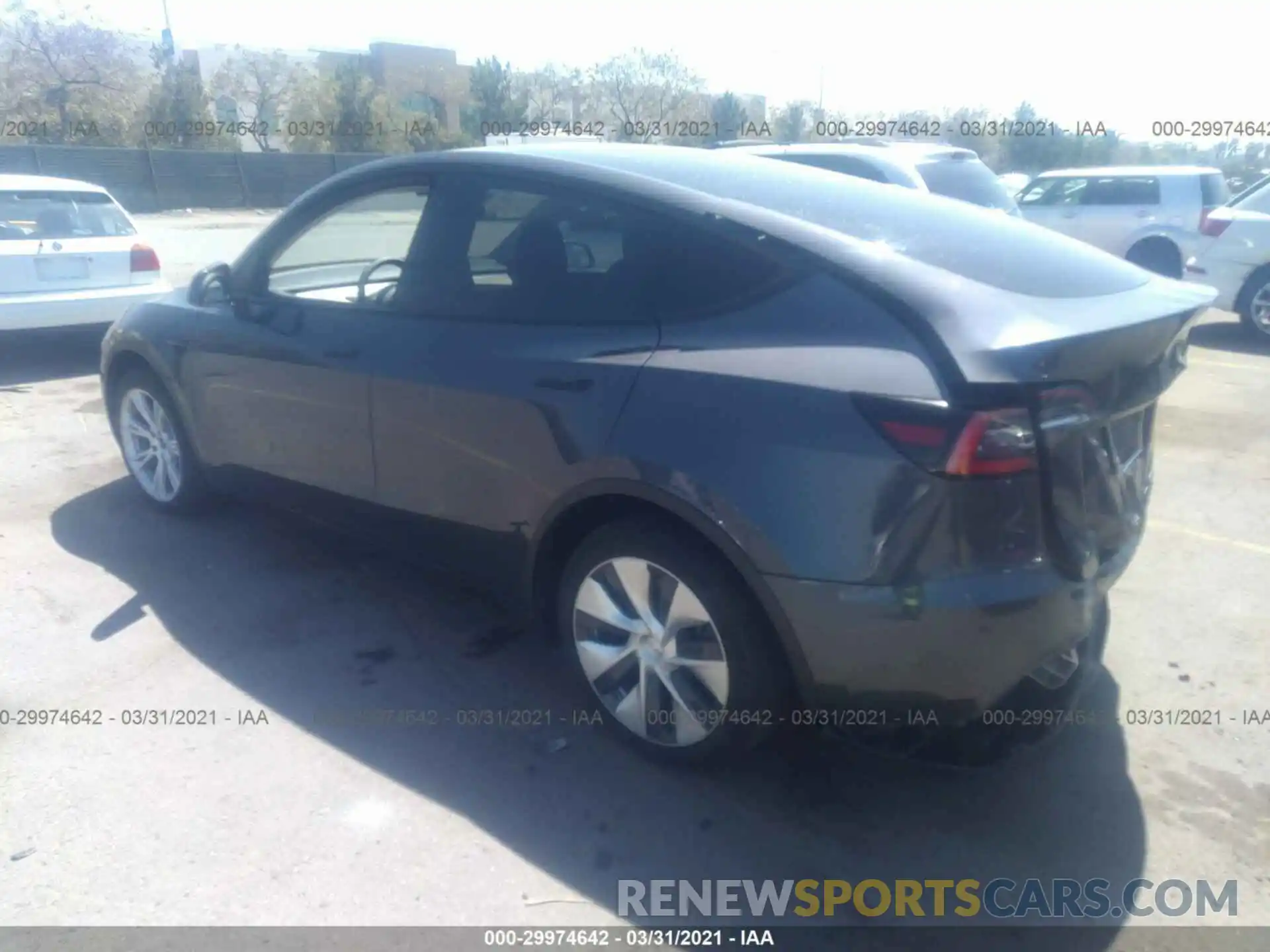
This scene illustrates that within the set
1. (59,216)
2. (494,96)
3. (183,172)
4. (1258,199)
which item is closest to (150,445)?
(59,216)

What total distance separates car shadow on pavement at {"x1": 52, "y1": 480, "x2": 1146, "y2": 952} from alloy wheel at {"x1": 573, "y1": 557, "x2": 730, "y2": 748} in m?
0.18

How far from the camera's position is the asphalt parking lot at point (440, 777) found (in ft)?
8.79

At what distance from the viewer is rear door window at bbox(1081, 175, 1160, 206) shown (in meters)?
12.8

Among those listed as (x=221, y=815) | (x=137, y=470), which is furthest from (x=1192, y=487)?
(x=137, y=470)

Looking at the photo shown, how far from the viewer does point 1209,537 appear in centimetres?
484

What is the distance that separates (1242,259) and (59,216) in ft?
34.2

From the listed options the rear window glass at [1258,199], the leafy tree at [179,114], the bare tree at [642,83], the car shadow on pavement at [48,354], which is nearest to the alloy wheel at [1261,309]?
the rear window glass at [1258,199]

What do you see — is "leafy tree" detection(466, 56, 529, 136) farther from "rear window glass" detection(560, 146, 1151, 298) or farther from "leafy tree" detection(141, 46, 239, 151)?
"rear window glass" detection(560, 146, 1151, 298)

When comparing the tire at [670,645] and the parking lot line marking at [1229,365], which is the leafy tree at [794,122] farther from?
the tire at [670,645]

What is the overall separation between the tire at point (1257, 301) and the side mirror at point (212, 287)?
9.32 m

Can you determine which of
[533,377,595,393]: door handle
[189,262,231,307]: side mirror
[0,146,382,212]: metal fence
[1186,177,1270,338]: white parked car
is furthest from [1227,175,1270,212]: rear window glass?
[0,146,382,212]: metal fence

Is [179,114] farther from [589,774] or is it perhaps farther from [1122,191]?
[589,774]

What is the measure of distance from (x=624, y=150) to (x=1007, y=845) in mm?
2564

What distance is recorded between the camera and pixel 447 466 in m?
3.44
